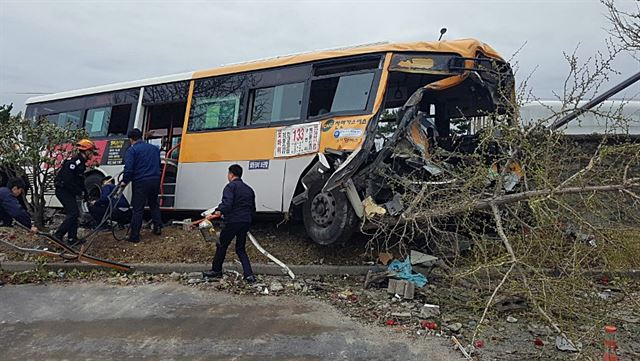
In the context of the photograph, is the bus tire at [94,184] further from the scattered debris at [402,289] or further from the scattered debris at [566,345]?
the scattered debris at [566,345]

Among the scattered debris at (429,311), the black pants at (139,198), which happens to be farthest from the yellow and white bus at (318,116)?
the scattered debris at (429,311)

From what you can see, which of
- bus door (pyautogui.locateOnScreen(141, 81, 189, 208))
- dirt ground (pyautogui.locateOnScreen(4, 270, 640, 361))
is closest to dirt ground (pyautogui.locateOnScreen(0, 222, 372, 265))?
dirt ground (pyautogui.locateOnScreen(4, 270, 640, 361))

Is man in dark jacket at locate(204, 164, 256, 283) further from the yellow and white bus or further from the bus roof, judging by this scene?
the bus roof

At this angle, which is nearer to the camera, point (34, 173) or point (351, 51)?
point (351, 51)

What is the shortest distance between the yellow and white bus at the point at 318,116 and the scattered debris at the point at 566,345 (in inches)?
91.2

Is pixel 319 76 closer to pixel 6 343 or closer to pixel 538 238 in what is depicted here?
pixel 538 238

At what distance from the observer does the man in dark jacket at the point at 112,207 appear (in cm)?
799

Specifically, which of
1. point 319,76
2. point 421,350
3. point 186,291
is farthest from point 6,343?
point 319,76

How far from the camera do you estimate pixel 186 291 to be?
19.8 feet

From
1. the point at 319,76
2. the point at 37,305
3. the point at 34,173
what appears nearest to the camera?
the point at 37,305

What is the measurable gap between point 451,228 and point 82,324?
4.38 metres

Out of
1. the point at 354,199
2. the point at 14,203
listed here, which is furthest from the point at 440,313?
the point at 14,203

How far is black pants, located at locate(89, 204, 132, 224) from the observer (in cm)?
811

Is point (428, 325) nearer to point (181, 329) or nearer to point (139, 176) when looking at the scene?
point (181, 329)
